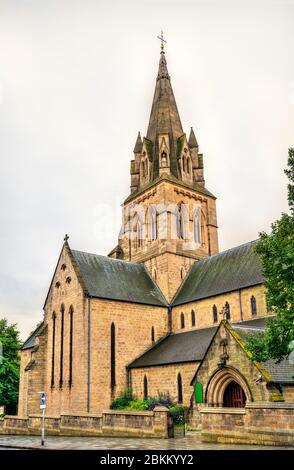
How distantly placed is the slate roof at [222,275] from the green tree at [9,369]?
21489 millimetres

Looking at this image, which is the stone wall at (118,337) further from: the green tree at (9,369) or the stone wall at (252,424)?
the green tree at (9,369)

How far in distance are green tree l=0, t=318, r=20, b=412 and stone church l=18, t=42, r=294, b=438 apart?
672 centimetres

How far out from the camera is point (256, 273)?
112 feet

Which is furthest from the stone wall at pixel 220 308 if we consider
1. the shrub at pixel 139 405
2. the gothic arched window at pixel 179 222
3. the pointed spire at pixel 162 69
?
the pointed spire at pixel 162 69

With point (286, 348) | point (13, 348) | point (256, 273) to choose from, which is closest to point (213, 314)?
point (256, 273)

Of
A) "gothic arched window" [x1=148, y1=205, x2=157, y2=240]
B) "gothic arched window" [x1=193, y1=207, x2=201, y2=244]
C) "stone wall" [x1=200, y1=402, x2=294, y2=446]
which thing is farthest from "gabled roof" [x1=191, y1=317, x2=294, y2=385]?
"gothic arched window" [x1=193, y1=207, x2=201, y2=244]

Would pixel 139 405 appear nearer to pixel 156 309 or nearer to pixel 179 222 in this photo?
pixel 156 309

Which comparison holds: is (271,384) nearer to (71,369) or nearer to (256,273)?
(256,273)

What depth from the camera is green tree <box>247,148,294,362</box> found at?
Answer: 59.9 feet

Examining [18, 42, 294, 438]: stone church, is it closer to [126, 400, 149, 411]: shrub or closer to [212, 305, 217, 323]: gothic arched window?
[212, 305, 217, 323]: gothic arched window

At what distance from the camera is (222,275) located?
38.0 m

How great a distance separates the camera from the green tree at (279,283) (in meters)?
18.2

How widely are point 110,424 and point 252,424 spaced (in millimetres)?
8748

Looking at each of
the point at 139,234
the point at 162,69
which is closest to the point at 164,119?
the point at 162,69
